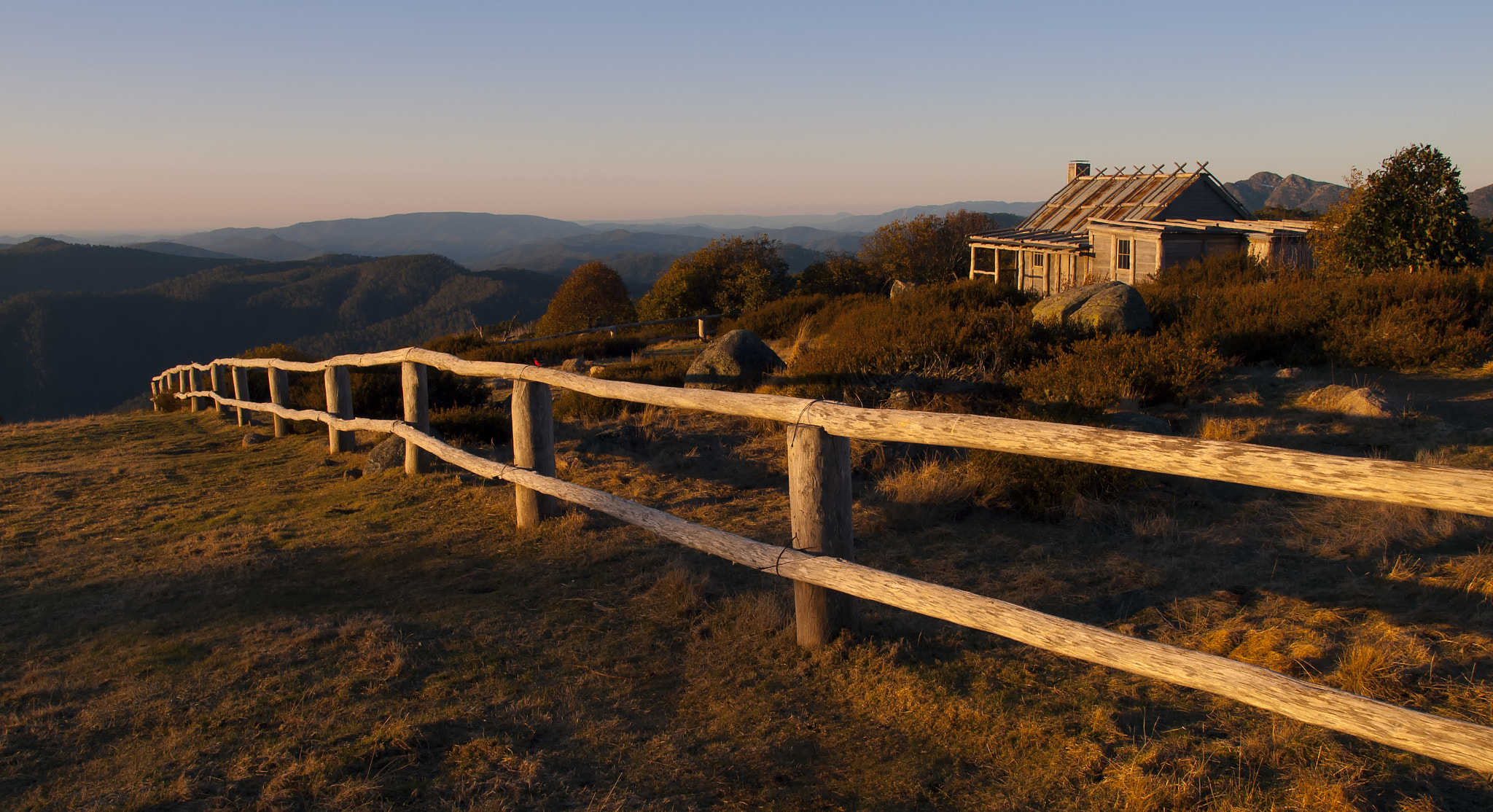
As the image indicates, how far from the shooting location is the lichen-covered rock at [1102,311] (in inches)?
407

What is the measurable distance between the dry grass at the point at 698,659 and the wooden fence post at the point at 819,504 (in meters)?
0.22

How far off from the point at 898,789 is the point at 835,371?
6.76 meters

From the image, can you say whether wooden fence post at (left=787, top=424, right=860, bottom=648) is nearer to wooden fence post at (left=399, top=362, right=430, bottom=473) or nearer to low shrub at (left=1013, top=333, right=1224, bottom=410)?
low shrub at (left=1013, top=333, right=1224, bottom=410)

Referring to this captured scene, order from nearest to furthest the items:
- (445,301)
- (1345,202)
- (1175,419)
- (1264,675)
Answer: (1264,675) < (1175,419) < (1345,202) < (445,301)

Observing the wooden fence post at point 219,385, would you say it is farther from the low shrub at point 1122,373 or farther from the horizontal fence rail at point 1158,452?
the low shrub at point 1122,373

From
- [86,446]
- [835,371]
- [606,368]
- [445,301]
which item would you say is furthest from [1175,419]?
[445,301]

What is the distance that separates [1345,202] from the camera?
1478 cm

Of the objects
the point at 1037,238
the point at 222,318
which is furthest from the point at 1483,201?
the point at 222,318

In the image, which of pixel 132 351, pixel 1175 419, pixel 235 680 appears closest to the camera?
pixel 235 680

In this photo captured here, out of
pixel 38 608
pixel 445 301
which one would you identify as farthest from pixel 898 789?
Answer: pixel 445 301

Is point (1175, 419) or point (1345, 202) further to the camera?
point (1345, 202)

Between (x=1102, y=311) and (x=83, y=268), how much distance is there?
17733 cm

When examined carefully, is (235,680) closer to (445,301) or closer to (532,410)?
(532,410)

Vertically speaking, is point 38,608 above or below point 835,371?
below
